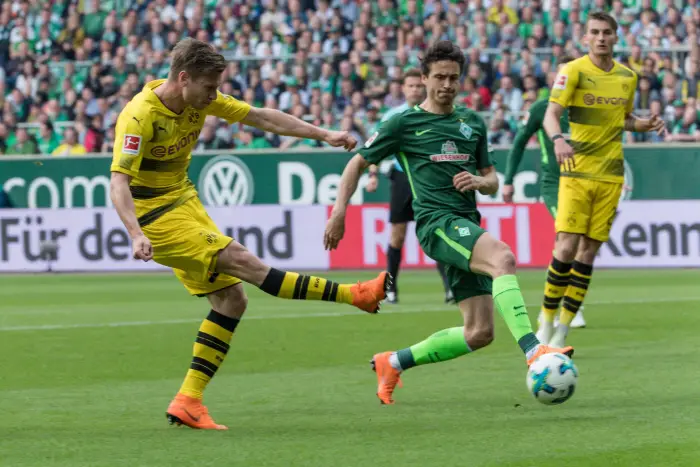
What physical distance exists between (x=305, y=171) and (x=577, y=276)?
1187 cm

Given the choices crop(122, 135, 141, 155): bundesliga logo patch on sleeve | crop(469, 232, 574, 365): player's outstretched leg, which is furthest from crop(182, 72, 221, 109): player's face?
crop(469, 232, 574, 365): player's outstretched leg

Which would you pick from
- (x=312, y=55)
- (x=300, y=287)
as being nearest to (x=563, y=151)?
(x=300, y=287)

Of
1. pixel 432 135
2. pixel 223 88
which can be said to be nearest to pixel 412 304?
pixel 432 135

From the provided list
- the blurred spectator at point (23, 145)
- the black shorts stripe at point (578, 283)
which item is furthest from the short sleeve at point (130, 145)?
the blurred spectator at point (23, 145)

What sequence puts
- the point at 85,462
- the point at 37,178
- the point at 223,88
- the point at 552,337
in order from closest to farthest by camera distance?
the point at 85,462, the point at 552,337, the point at 37,178, the point at 223,88

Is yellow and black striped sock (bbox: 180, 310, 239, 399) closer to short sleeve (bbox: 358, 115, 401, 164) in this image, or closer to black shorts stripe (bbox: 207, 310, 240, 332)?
black shorts stripe (bbox: 207, 310, 240, 332)

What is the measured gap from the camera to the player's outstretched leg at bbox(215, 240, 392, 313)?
23.7 ft

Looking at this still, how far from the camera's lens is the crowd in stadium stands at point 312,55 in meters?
23.4

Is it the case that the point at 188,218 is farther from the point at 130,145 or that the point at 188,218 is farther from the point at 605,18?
the point at 605,18

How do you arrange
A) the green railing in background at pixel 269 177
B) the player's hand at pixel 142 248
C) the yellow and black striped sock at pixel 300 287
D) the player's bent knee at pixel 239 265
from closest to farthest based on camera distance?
the player's hand at pixel 142 248 → the player's bent knee at pixel 239 265 → the yellow and black striped sock at pixel 300 287 → the green railing in background at pixel 269 177

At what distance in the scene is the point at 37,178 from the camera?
2289cm

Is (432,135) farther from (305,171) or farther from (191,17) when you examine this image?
(191,17)

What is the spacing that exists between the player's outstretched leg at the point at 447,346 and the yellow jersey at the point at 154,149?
153 cm

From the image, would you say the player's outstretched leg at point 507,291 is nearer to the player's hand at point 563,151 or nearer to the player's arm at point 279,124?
the player's arm at point 279,124
